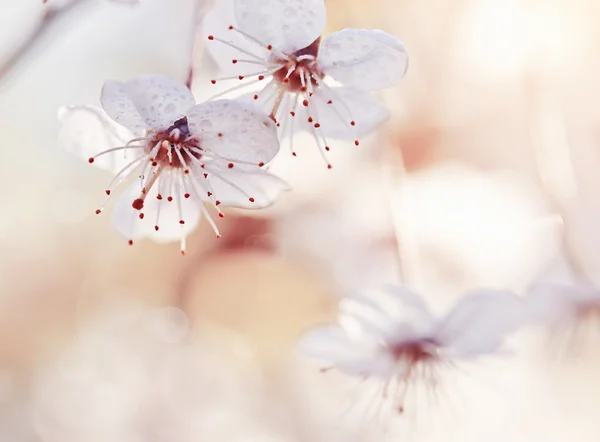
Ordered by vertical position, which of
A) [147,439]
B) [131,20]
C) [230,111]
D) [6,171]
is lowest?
[147,439]

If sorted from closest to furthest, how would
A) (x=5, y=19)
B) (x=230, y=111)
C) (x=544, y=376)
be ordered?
(x=230, y=111) → (x=5, y=19) → (x=544, y=376)

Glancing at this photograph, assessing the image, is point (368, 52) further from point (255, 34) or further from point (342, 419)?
point (342, 419)

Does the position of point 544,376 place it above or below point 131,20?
Result: below

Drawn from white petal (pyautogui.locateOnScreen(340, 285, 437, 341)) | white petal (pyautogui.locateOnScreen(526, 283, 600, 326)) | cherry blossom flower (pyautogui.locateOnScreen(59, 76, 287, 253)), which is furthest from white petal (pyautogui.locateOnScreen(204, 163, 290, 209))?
white petal (pyautogui.locateOnScreen(526, 283, 600, 326))

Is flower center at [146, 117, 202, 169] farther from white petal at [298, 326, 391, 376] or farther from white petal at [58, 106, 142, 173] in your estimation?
white petal at [298, 326, 391, 376]

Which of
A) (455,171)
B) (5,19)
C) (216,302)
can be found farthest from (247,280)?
(5,19)

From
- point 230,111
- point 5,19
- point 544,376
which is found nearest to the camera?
point 230,111
